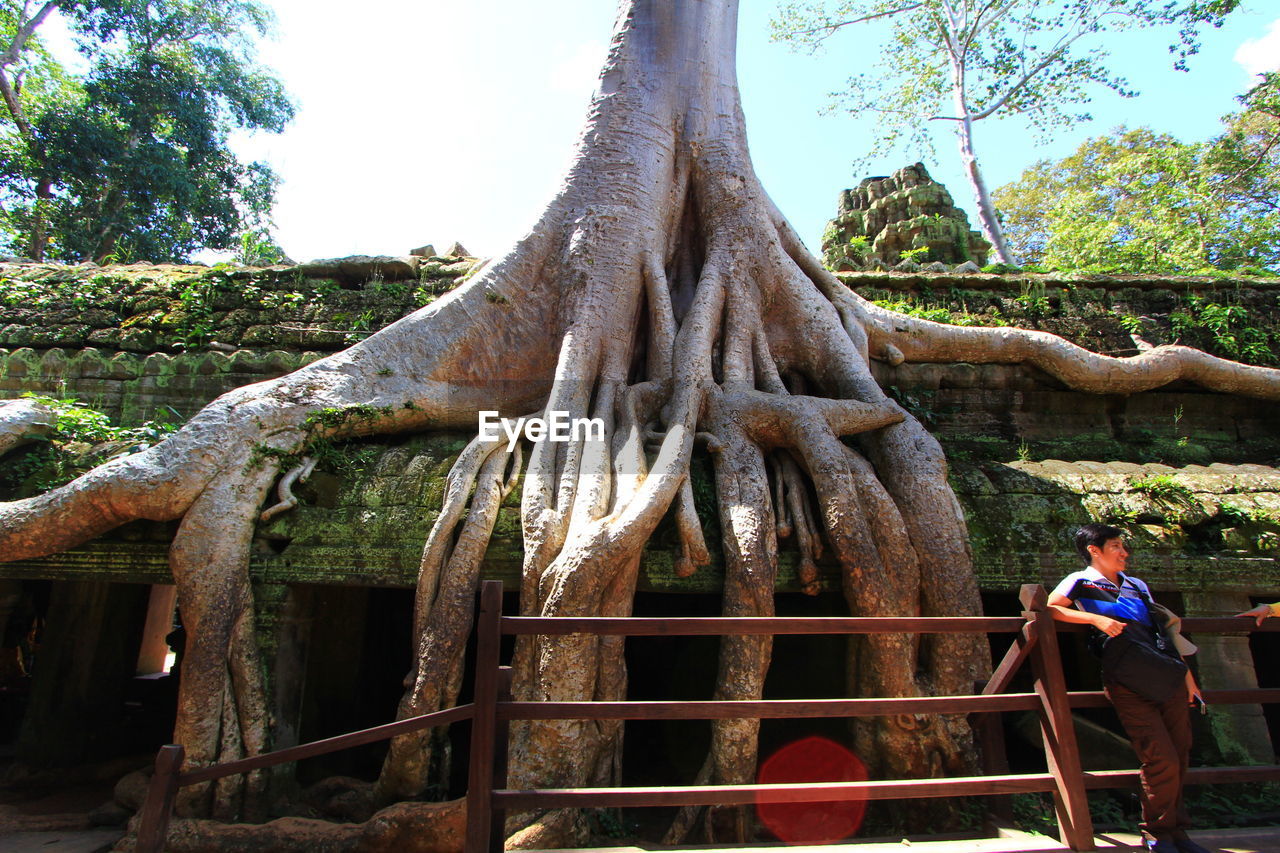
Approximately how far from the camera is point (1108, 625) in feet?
6.12

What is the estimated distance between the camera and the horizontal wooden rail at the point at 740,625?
176 cm

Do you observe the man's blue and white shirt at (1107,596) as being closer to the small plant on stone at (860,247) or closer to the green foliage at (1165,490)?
the green foliage at (1165,490)

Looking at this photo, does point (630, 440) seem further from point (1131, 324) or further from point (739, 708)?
point (1131, 324)

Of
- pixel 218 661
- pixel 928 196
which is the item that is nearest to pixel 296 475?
pixel 218 661

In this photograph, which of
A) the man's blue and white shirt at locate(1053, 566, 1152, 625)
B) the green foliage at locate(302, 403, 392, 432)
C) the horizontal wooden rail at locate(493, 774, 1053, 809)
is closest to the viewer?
the horizontal wooden rail at locate(493, 774, 1053, 809)

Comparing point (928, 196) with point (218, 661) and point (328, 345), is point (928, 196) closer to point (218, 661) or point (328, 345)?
point (328, 345)

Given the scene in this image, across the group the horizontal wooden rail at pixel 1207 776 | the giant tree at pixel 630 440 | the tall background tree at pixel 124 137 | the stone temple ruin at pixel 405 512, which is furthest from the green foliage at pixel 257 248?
the horizontal wooden rail at pixel 1207 776

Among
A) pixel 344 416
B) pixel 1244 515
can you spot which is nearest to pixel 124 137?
pixel 344 416

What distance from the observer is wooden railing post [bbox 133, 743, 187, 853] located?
201 cm

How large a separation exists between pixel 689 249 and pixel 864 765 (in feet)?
10.5

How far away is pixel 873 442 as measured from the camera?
3.34m

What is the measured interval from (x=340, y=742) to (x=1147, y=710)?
2282 millimetres

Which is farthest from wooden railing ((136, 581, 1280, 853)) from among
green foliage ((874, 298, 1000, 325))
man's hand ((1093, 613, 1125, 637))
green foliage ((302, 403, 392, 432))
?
green foliage ((874, 298, 1000, 325))

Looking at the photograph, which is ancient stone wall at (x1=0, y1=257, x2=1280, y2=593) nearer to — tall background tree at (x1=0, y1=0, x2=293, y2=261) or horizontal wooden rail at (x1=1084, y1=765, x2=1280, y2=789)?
horizontal wooden rail at (x1=1084, y1=765, x2=1280, y2=789)
